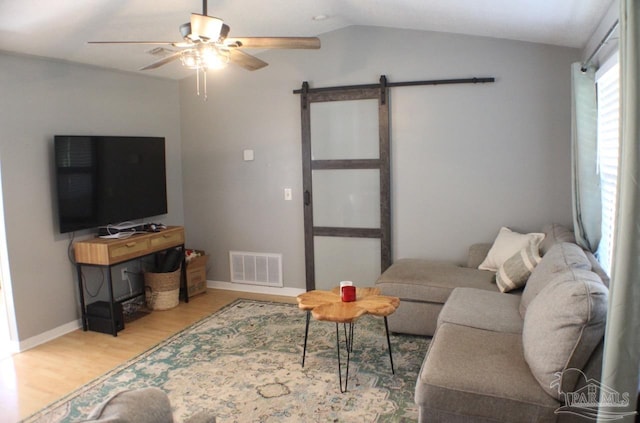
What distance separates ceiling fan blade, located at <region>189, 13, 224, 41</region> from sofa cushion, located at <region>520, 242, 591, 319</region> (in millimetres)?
2314

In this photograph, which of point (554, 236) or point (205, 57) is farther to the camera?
point (554, 236)

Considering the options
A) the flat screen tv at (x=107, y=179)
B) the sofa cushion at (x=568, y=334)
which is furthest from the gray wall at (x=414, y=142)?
the sofa cushion at (x=568, y=334)

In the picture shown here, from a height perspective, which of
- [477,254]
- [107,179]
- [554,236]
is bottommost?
[477,254]

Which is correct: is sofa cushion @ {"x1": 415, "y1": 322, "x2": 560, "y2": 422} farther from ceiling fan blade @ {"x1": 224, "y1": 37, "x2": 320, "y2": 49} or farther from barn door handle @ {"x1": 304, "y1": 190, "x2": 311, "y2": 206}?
barn door handle @ {"x1": 304, "y1": 190, "x2": 311, "y2": 206}

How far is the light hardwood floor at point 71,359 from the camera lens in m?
3.13

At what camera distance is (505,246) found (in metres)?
3.96

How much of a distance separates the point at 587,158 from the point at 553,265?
0.92m

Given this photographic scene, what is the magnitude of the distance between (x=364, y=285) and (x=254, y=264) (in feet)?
4.21

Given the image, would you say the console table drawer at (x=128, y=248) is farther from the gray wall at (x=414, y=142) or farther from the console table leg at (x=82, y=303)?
the gray wall at (x=414, y=142)

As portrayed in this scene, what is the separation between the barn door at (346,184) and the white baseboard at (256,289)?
0.88ft

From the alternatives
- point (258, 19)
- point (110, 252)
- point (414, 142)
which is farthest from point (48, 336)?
point (414, 142)

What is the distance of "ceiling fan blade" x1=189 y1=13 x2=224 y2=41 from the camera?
246cm

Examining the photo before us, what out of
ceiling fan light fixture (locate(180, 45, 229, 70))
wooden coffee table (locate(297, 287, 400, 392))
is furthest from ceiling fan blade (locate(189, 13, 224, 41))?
wooden coffee table (locate(297, 287, 400, 392))

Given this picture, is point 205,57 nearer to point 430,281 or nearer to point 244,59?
point 244,59
